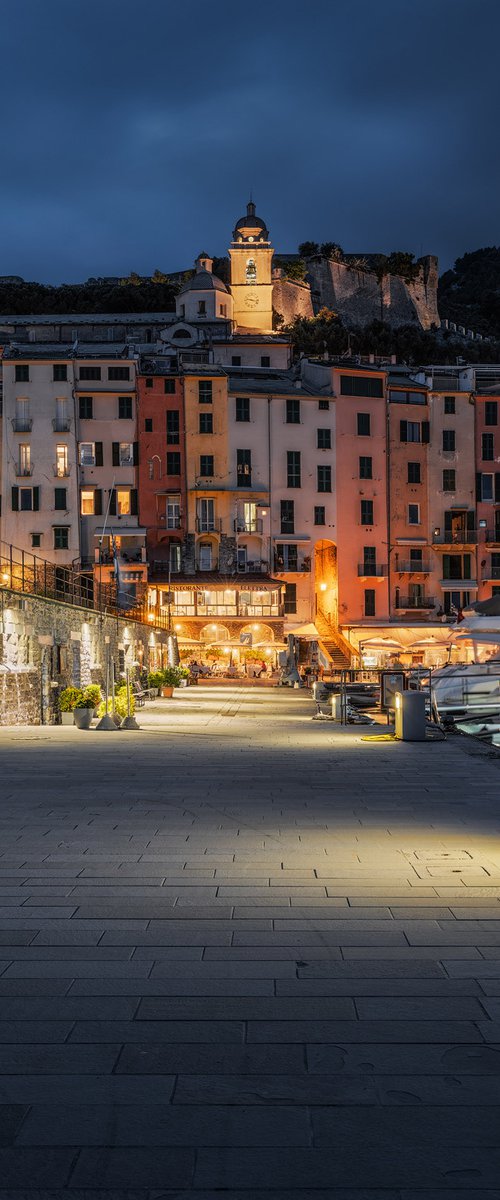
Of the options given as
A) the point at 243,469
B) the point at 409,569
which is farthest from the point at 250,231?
the point at 409,569

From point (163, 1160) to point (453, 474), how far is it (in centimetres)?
6576

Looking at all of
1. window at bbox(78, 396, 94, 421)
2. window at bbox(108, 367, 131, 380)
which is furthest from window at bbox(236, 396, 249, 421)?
window at bbox(78, 396, 94, 421)

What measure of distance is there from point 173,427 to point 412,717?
157 feet

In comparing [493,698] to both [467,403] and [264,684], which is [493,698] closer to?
[264,684]

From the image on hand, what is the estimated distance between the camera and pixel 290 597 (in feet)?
209

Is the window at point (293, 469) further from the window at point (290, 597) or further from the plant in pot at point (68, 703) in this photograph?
the plant in pot at point (68, 703)

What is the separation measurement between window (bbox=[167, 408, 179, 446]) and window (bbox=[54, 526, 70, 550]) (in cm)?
781

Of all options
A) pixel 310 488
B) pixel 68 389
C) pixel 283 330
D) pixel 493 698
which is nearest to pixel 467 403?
pixel 310 488

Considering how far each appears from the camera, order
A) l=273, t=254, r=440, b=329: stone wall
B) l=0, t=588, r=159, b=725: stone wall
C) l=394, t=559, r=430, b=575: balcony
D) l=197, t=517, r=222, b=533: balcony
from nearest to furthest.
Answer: l=0, t=588, r=159, b=725: stone wall < l=197, t=517, r=222, b=533: balcony < l=394, t=559, r=430, b=575: balcony < l=273, t=254, r=440, b=329: stone wall

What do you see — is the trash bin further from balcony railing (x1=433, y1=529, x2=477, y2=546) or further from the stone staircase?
balcony railing (x1=433, y1=529, x2=477, y2=546)

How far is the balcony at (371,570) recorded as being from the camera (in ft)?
212

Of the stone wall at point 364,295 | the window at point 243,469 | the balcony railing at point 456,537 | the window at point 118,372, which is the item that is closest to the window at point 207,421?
the window at point 243,469

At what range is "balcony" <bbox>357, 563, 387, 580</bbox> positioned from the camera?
212ft

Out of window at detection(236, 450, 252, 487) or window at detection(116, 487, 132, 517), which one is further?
window at detection(236, 450, 252, 487)
